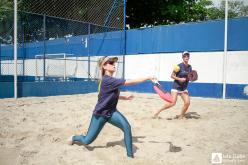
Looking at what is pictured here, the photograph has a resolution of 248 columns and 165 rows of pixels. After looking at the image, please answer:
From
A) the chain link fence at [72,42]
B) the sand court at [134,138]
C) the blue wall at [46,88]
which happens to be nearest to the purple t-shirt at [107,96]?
the sand court at [134,138]

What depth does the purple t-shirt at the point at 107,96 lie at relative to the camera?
4.96 metres

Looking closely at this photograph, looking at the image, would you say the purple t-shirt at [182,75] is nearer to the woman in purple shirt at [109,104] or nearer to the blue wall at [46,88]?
the woman in purple shirt at [109,104]

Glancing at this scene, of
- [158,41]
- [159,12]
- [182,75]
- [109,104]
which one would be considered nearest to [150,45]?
[158,41]

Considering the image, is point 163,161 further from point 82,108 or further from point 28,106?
point 28,106

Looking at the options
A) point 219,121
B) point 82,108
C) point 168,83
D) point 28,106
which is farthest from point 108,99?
point 168,83

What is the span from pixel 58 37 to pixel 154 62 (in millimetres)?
5631

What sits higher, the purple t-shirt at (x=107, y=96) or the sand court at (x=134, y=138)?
the purple t-shirt at (x=107, y=96)

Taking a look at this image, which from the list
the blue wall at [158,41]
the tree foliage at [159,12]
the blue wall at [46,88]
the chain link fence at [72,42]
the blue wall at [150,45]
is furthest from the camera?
the tree foliage at [159,12]

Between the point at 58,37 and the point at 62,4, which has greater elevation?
the point at 62,4

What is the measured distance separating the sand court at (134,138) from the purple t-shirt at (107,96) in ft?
2.22

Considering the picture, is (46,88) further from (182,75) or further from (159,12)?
(159,12)

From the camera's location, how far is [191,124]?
7648 mm

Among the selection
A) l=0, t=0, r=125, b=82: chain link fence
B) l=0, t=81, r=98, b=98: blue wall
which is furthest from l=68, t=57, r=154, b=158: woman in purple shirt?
l=0, t=0, r=125, b=82: chain link fence

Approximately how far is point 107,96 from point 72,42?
585 inches
